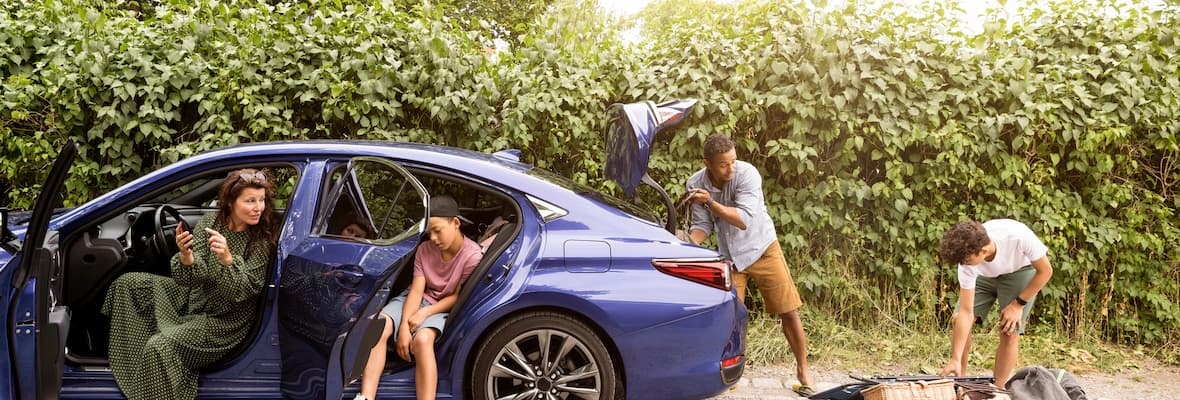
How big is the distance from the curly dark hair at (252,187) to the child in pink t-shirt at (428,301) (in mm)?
650

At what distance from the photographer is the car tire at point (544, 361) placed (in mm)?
3611

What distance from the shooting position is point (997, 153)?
5.88m

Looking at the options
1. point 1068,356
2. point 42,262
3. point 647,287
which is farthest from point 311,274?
point 1068,356

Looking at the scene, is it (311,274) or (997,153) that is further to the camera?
(997,153)

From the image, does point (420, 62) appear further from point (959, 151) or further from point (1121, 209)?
point (1121, 209)

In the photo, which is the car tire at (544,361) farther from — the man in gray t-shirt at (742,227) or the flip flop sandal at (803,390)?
the flip flop sandal at (803,390)

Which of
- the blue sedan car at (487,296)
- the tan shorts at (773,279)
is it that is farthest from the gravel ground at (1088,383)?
the blue sedan car at (487,296)

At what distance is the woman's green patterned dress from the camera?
3.53m

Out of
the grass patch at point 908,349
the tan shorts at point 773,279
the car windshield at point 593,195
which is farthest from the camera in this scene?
the grass patch at point 908,349

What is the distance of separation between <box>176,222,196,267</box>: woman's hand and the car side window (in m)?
0.55

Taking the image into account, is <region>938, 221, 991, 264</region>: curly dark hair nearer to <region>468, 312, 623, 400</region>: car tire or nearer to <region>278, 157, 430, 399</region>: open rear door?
<region>468, 312, 623, 400</region>: car tire

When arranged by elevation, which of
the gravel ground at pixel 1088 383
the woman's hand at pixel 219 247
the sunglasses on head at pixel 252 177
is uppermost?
the sunglasses on head at pixel 252 177

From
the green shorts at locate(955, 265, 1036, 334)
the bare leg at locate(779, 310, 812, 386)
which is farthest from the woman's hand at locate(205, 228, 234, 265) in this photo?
the green shorts at locate(955, 265, 1036, 334)

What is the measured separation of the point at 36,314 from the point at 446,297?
158 centimetres
